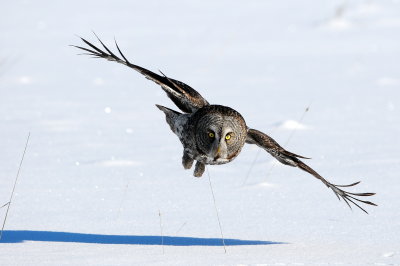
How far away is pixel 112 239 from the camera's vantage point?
4480 millimetres

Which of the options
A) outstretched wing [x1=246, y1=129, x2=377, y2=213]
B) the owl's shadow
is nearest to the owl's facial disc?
outstretched wing [x1=246, y1=129, x2=377, y2=213]

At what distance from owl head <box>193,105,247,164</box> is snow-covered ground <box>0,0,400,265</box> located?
0.39m

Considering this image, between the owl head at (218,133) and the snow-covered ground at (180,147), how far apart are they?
1.29 ft

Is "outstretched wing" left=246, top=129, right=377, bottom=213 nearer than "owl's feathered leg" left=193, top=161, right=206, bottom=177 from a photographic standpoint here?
Yes

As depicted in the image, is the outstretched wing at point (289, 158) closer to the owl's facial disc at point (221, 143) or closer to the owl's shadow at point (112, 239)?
the owl's facial disc at point (221, 143)

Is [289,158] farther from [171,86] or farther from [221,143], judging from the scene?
[171,86]

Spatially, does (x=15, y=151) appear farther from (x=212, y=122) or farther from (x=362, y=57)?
(x=362, y=57)

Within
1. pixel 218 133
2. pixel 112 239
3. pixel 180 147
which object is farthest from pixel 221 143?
pixel 180 147

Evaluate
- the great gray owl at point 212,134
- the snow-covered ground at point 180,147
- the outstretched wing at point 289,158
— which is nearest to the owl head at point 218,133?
the great gray owl at point 212,134

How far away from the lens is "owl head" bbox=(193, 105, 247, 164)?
15.4 ft

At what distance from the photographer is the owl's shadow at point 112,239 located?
4.39 m

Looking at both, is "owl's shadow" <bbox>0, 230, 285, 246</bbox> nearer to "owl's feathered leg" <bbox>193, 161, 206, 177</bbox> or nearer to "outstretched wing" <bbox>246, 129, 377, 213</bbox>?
"outstretched wing" <bbox>246, 129, 377, 213</bbox>

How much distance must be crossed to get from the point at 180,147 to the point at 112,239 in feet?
8.63

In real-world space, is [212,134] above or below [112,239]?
above
